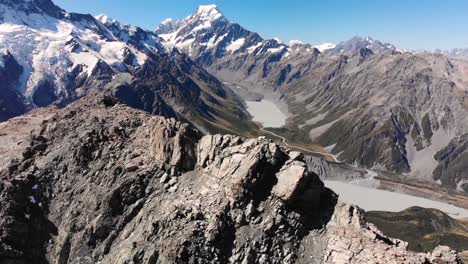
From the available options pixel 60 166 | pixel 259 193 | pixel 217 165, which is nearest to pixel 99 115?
pixel 60 166

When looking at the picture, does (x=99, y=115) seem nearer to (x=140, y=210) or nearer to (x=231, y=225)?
(x=140, y=210)

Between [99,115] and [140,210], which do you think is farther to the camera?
[99,115]

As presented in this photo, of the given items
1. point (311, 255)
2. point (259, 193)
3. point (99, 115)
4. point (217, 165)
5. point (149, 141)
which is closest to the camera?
point (311, 255)

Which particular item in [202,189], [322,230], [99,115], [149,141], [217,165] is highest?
[99,115]

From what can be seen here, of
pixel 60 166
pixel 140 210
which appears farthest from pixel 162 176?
pixel 60 166

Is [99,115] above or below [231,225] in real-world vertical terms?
above

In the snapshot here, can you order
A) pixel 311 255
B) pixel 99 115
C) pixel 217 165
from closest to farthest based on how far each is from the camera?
1. pixel 311 255
2. pixel 217 165
3. pixel 99 115

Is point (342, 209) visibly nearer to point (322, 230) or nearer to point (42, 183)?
point (322, 230)
